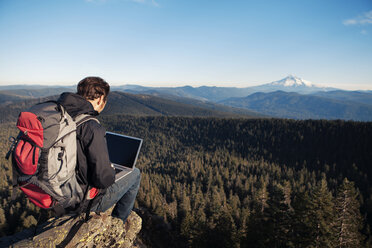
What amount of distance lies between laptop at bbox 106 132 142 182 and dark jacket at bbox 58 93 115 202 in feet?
8.35

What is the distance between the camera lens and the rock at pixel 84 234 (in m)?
5.84

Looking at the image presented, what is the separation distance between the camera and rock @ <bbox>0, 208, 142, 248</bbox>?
584 centimetres

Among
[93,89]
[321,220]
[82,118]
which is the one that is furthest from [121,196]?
[321,220]

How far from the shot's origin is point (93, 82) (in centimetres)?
567

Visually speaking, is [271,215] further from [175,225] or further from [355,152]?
[355,152]

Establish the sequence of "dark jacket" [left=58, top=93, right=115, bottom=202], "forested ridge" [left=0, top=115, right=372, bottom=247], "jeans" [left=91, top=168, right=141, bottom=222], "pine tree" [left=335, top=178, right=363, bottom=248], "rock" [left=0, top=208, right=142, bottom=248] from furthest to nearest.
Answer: "forested ridge" [left=0, top=115, right=372, bottom=247]
"pine tree" [left=335, top=178, right=363, bottom=248]
"jeans" [left=91, top=168, right=141, bottom=222]
"rock" [left=0, top=208, right=142, bottom=248]
"dark jacket" [left=58, top=93, right=115, bottom=202]

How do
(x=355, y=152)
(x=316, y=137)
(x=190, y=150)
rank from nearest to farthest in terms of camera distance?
(x=355, y=152), (x=316, y=137), (x=190, y=150)

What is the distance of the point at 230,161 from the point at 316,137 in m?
81.0

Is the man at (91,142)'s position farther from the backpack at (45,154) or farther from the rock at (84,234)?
the rock at (84,234)

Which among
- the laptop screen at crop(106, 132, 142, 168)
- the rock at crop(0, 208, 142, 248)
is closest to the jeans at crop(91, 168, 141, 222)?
the rock at crop(0, 208, 142, 248)

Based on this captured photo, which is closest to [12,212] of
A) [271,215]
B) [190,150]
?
[271,215]

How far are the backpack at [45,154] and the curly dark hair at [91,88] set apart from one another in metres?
1.22

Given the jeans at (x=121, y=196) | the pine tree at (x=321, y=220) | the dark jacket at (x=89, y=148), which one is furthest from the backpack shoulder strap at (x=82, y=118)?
the pine tree at (x=321, y=220)

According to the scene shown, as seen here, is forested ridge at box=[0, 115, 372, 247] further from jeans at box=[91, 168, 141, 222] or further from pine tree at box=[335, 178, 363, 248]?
jeans at box=[91, 168, 141, 222]
